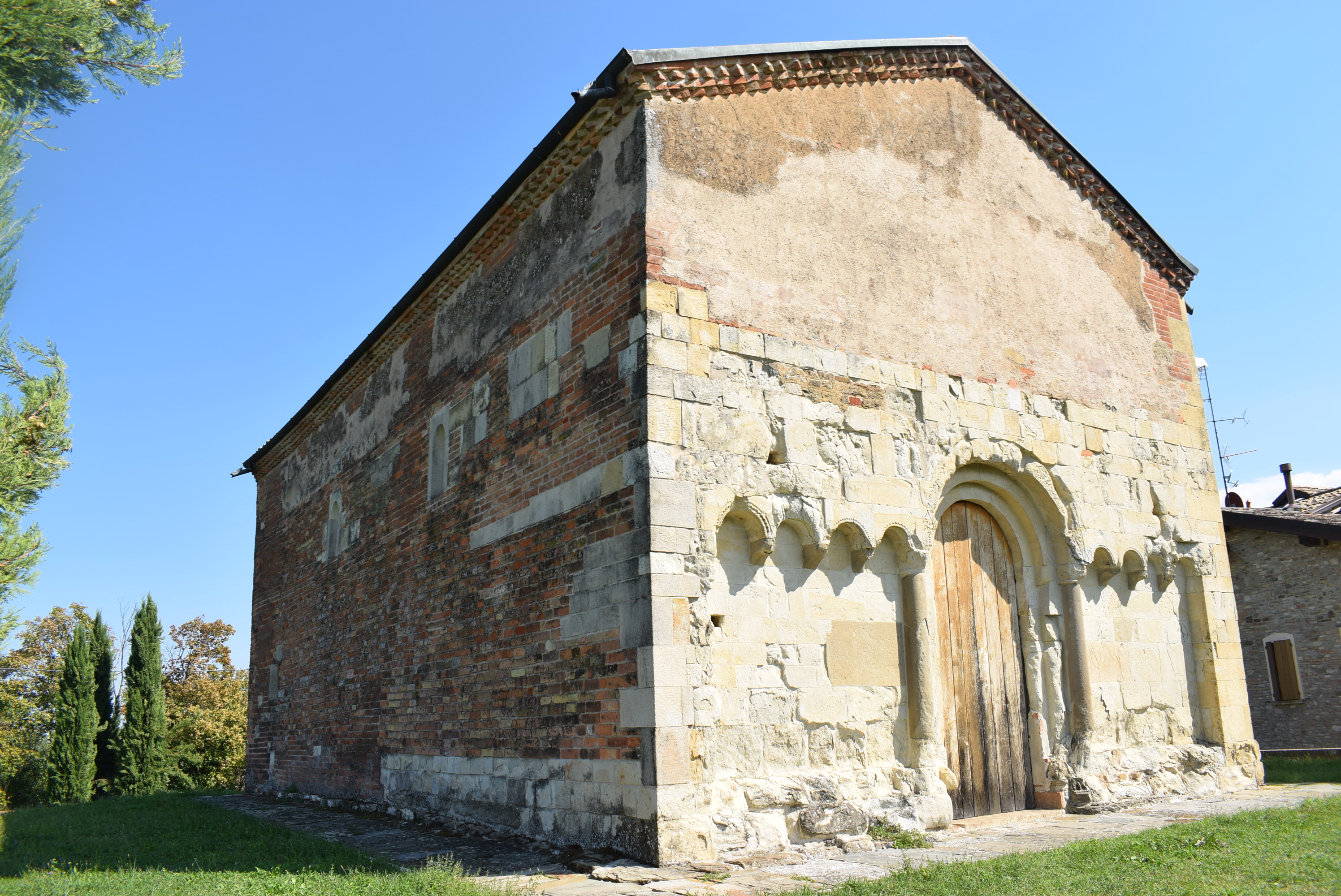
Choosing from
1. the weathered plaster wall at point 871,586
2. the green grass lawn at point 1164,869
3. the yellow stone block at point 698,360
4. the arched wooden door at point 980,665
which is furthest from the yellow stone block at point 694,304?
the green grass lawn at point 1164,869

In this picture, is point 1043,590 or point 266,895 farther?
point 1043,590

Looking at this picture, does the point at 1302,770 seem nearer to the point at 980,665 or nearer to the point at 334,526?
the point at 980,665

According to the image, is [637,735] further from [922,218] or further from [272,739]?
[272,739]

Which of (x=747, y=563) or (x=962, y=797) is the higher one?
(x=747, y=563)

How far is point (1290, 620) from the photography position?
18.0 metres

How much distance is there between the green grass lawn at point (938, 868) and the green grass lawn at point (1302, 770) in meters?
3.53

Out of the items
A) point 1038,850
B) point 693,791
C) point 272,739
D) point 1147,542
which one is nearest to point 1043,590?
point 1147,542

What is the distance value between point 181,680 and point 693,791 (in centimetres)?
3154

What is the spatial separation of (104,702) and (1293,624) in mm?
26710

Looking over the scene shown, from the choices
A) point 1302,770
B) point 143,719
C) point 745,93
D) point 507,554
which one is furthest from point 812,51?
point 143,719

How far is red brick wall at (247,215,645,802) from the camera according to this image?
726cm

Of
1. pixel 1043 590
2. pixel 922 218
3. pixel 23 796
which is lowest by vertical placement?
pixel 23 796

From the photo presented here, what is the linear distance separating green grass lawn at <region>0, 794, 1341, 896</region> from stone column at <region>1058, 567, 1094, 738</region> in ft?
5.06

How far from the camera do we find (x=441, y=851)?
7715mm
